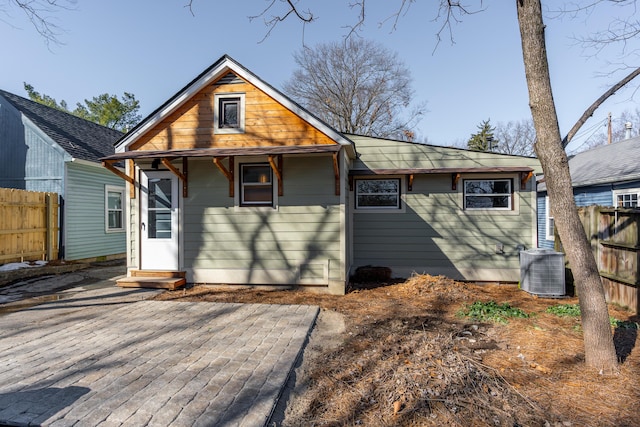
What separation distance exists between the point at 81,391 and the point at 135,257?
5.24m

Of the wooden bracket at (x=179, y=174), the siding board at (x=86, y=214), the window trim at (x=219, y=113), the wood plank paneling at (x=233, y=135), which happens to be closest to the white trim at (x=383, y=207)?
the wood plank paneling at (x=233, y=135)

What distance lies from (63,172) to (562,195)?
13.0 meters

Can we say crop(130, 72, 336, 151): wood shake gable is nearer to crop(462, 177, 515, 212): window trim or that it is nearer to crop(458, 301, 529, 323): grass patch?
crop(462, 177, 515, 212): window trim

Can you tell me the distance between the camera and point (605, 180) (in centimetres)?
1088

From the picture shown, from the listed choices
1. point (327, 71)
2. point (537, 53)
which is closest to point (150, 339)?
point (537, 53)

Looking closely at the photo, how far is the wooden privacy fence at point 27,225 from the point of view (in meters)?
8.80

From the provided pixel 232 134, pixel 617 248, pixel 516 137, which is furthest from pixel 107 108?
pixel 516 137

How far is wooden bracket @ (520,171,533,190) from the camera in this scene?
8194 mm

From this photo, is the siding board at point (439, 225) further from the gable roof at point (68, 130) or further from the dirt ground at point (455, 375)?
the gable roof at point (68, 130)

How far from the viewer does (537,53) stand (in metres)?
3.54

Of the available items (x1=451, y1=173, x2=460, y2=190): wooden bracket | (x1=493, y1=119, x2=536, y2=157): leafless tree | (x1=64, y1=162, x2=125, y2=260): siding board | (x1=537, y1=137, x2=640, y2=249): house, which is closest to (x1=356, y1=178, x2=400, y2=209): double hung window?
(x1=451, y1=173, x2=460, y2=190): wooden bracket

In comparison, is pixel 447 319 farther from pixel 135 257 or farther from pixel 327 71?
pixel 327 71

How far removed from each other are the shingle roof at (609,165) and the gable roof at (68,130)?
17.3m

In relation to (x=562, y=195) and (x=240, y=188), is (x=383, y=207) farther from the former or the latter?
(x=562, y=195)
